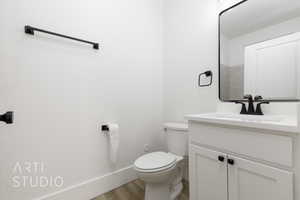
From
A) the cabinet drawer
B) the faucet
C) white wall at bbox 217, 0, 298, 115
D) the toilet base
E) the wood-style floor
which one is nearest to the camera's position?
the cabinet drawer

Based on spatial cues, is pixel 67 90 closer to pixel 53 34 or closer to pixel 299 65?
pixel 53 34

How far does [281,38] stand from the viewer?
1.16 meters

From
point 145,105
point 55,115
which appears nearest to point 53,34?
point 55,115

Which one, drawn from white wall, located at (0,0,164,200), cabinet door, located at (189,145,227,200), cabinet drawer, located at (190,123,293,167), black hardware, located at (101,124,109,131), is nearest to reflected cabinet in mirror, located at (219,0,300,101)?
cabinet drawer, located at (190,123,293,167)

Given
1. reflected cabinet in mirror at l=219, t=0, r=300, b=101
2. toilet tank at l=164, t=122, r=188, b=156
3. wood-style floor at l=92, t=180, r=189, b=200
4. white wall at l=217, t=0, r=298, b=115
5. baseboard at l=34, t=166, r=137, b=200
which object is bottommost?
wood-style floor at l=92, t=180, r=189, b=200

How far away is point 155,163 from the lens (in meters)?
1.33

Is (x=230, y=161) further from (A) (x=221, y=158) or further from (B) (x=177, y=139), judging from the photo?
(B) (x=177, y=139)

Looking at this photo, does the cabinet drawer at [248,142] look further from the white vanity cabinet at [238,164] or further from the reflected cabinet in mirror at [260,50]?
the reflected cabinet in mirror at [260,50]

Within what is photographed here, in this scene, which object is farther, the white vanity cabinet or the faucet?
the faucet

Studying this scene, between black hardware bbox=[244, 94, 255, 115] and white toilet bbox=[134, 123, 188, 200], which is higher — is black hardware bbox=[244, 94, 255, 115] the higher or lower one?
the higher one

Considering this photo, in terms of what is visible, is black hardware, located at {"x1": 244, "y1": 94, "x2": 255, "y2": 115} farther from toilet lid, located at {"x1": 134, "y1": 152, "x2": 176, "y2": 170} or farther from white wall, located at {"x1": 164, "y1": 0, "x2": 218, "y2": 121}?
toilet lid, located at {"x1": 134, "y1": 152, "x2": 176, "y2": 170}

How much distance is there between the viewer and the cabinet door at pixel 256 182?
2.56 feet

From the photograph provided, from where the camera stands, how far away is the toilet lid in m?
1.28

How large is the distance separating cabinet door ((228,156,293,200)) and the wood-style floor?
0.73m
